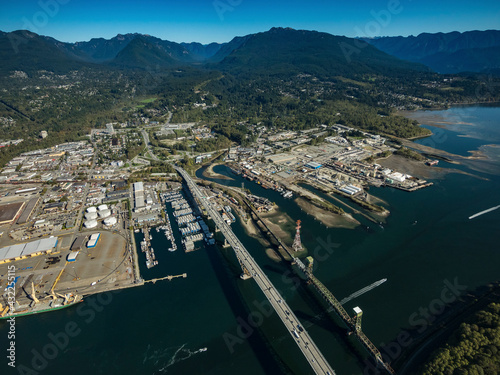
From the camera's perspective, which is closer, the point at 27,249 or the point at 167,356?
the point at 167,356

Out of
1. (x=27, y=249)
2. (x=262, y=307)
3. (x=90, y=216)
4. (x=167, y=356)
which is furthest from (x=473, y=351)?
(x=27, y=249)

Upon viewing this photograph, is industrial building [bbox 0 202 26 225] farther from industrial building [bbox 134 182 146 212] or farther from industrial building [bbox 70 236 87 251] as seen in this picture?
industrial building [bbox 134 182 146 212]

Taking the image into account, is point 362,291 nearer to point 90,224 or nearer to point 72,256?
point 72,256

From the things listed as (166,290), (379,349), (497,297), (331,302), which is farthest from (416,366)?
(166,290)

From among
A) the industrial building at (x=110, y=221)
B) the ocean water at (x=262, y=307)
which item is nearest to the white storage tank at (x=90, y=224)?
the industrial building at (x=110, y=221)

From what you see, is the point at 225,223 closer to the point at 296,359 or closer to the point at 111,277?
the point at 111,277

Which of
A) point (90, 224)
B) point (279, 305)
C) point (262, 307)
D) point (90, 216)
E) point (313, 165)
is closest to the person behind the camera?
point (279, 305)

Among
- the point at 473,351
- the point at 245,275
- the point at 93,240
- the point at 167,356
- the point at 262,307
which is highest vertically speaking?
the point at 473,351
